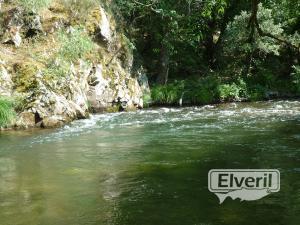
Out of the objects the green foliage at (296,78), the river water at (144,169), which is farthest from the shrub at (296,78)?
the river water at (144,169)

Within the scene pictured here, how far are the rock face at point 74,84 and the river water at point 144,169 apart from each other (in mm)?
1028

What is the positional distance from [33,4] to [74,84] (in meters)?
4.31

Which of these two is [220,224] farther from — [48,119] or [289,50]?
[289,50]

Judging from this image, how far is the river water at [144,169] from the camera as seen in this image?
7.54 m

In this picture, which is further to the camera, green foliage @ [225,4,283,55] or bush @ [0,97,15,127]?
green foliage @ [225,4,283,55]

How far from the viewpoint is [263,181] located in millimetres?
9570

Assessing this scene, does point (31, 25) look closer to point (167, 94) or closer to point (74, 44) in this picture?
point (74, 44)

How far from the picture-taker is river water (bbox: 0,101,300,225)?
297 inches

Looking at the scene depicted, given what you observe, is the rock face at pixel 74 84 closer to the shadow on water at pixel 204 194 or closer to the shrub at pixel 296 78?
the shadow on water at pixel 204 194

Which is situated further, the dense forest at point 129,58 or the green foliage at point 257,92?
the green foliage at point 257,92

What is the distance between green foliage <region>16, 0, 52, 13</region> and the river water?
6.18m

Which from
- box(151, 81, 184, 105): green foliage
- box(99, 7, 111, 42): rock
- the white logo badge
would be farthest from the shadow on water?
box(99, 7, 111, 42): rock

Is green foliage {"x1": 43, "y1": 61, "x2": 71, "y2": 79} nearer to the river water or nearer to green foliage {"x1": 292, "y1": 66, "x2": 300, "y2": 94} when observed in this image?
the river water

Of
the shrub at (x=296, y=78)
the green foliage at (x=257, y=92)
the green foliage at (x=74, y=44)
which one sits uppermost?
the green foliage at (x=74, y=44)
